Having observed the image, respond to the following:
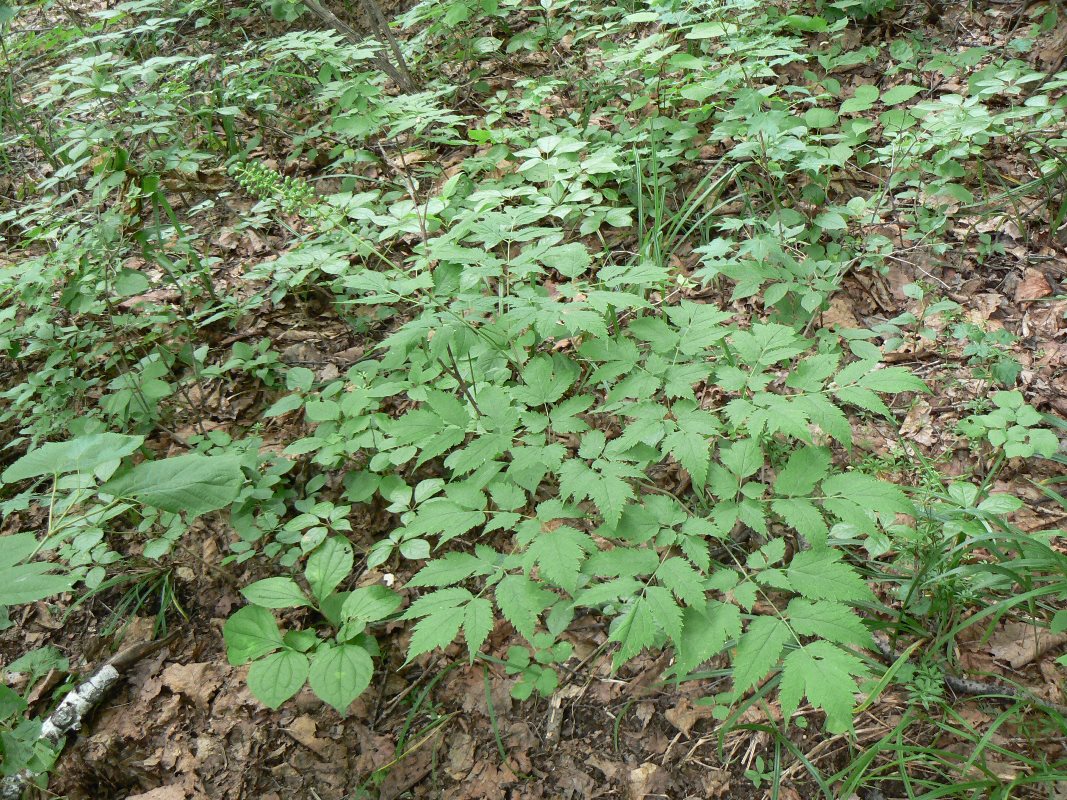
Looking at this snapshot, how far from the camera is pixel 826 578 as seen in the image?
1394mm

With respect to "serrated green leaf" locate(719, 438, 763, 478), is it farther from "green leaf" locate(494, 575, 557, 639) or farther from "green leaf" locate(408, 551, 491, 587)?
"green leaf" locate(408, 551, 491, 587)

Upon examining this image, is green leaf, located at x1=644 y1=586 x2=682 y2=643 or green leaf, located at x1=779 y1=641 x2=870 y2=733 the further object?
green leaf, located at x1=644 y1=586 x2=682 y2=643

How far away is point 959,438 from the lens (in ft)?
7.30

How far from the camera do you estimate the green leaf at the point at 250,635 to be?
6.17 ft

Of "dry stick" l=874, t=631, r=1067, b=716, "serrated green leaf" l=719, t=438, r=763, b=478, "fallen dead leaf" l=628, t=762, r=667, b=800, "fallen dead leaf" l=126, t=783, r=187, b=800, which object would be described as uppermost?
"serrated green leaf" l=719, t=438, r=763, b=478

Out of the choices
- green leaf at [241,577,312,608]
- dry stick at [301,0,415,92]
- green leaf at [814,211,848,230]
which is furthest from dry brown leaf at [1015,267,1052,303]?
dry stick at [301,0,415,92]

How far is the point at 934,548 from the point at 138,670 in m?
2.50

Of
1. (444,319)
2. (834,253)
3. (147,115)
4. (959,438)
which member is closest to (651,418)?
(444,319)

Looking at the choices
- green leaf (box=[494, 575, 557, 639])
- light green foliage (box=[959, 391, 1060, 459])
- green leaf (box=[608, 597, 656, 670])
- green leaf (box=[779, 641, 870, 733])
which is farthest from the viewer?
light green foliage (box=[959, 391, 1060, 459])

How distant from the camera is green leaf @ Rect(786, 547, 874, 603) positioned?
1367 millimetres

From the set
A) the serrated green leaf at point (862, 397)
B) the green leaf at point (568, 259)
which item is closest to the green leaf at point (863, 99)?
the green leaf at point (568, 259)

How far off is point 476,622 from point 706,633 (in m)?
0.49

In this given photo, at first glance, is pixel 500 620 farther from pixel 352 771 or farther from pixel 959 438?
pixel 959 438

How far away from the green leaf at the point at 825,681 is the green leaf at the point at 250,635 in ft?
4.56
